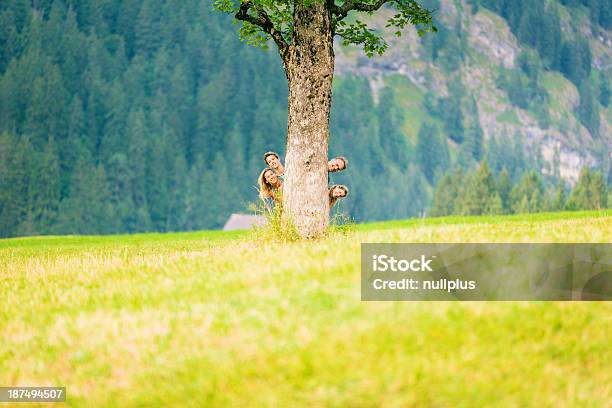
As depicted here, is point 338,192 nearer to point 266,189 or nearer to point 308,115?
point 266,189

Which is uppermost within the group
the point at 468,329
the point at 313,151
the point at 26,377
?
the point at 313,151

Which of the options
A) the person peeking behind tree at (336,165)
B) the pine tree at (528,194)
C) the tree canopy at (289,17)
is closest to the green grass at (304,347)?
the person peeking behind tree at (336,165)

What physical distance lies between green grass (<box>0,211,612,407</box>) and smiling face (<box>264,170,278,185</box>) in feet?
29.9

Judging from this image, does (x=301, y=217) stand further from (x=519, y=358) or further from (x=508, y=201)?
(x=508, y=201)

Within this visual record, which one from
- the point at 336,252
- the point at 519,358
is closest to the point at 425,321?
the point at 519,358

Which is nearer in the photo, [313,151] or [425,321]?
[425,321]

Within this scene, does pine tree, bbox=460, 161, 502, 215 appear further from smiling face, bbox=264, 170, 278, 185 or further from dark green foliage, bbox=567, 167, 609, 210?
smiling face, bbox=264, 170, 278, 185

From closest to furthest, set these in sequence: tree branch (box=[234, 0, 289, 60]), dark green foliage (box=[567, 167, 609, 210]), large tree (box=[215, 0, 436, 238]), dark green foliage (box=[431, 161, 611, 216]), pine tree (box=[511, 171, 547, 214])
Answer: large tree (box=[215, 0, 436, 238])
tree branch (box=[234, 0, 289, 60])
dark green foliage (box=[567, 167, 609, 210])
dark green foliage (box=[431, 161, 611, 216])
pine tree (box=[511, 171, 547, 214])

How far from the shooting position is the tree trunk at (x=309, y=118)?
19047 mm

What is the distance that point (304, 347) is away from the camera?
8633mm

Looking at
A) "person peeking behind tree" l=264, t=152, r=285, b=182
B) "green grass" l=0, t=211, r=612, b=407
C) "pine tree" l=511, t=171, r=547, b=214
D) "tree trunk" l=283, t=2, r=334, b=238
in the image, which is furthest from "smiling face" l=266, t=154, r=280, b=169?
"pine tree" l=511, t=171, r=547, b=214

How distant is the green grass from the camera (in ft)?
26.6

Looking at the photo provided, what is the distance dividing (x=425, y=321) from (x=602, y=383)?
1930mm

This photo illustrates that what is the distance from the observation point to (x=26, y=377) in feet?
30.5
